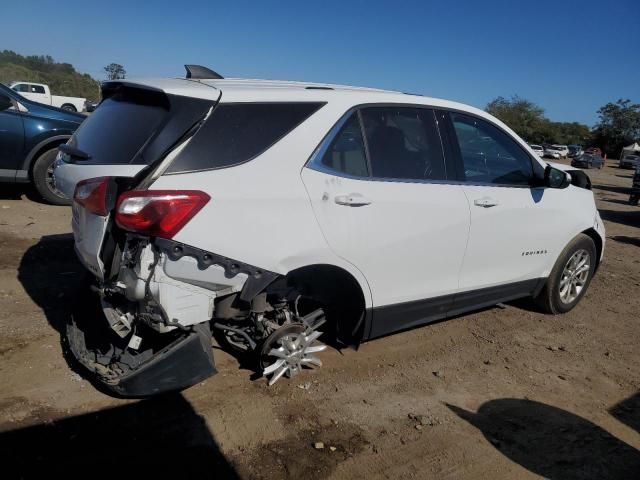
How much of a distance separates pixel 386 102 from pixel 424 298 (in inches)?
55.5

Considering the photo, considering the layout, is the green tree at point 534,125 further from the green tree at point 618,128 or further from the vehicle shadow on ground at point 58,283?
the vehicle shadow on ground at point 58,283

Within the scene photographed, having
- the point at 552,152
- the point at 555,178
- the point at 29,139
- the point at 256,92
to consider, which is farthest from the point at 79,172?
the point at 552,152

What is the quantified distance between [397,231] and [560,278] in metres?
2.35

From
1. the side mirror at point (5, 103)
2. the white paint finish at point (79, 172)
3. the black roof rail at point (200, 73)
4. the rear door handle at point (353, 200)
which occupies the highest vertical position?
the side mirror at point (5, 103)

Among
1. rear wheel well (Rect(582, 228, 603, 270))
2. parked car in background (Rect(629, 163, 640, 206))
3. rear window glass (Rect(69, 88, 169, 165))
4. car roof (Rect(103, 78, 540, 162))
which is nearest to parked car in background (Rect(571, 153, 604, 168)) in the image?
parked car in background (Rect(629, 163, 640, 206))

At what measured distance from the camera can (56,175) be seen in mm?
3326

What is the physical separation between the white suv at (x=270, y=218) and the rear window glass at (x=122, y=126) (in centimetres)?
1

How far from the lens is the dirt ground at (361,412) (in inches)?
107

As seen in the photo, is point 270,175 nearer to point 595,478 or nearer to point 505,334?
point 595,478

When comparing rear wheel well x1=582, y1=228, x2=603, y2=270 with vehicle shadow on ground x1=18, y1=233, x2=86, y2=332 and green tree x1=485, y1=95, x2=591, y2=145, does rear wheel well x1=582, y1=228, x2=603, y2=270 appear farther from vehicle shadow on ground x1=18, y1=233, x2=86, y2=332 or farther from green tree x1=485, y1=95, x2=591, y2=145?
green tree x1=485, y1=95, x2=591, y2=145

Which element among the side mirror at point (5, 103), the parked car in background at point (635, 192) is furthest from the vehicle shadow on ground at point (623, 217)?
the side mirror at point (5, 103)

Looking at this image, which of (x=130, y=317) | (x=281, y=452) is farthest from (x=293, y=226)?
(x=281, y=452)

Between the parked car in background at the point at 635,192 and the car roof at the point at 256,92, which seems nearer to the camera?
the car roof at the point at 256,92

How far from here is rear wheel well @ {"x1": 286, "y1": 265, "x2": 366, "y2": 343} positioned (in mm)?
3256
